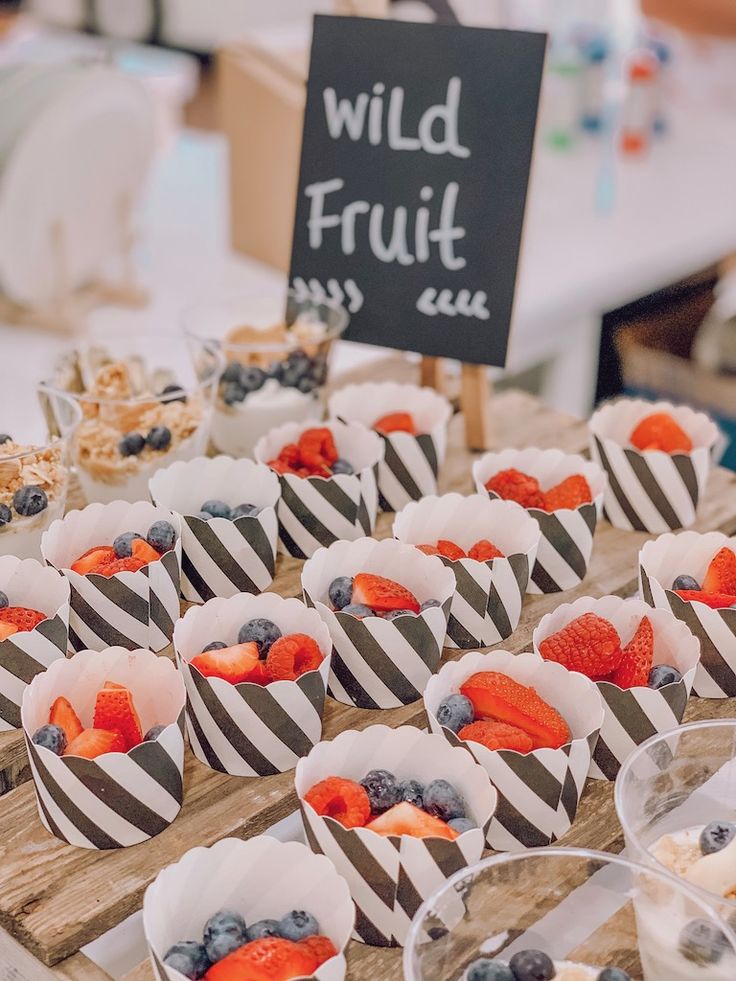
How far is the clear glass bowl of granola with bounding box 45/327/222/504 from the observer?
4.88 ft

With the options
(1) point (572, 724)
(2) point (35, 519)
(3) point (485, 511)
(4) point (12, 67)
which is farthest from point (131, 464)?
(4) point (12, 67)

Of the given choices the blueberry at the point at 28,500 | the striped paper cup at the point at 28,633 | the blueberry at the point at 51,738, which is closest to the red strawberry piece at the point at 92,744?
the blueberry at the point at 51,738

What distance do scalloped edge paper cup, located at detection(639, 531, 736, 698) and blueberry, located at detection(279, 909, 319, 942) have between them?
517 mm

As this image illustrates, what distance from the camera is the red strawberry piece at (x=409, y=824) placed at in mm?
946

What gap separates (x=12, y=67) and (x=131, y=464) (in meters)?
1.24

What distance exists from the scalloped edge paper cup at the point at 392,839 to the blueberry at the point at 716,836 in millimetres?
175

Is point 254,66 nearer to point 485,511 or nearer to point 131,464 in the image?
point 131,464

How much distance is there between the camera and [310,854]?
0.91m

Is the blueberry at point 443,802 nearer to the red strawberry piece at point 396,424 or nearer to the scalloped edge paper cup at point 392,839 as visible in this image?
the scalloped edge paper cup at point 392,839

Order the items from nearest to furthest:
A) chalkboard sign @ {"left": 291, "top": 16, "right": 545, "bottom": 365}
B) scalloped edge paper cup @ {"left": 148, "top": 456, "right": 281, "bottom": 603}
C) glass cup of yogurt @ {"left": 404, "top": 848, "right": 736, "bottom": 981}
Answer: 1. glass cup of yogurt @ {"left": 404, "top": 848, "right": 736, "bottom": 981}
2. scalloped edge paper cup @ {"left": 148, "top": 456, "right": 281, "bottom": 603}
3. chalkboard sign @ {"left": 291, "top": 16, "right": 545, "bottom": 365}

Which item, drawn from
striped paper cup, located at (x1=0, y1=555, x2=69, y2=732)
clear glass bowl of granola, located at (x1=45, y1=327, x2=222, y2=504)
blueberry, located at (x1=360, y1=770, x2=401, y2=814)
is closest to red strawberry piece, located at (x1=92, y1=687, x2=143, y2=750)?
striped paper cup, located at (x1=0, y1=555, x2=69, y2=732)

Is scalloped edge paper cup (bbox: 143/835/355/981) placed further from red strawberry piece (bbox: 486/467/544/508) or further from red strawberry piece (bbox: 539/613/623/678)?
red strawberry piece (bbox: 486/467/544/508)

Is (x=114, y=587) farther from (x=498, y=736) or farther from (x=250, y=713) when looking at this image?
(x=498, y=736)

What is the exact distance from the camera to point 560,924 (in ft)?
2.80
